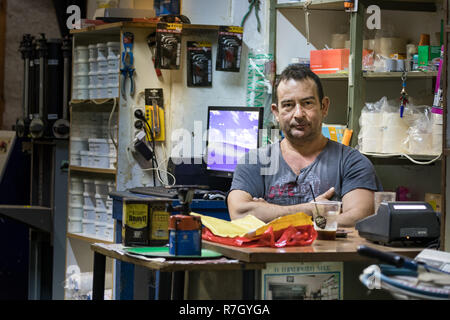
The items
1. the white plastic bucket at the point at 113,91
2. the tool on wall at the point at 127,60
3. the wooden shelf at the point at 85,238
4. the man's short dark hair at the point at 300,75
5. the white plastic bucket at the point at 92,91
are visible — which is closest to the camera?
the man's short dark hair at the point at 300,75

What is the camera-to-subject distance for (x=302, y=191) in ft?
10.8

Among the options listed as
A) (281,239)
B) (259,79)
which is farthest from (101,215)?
(281,239)

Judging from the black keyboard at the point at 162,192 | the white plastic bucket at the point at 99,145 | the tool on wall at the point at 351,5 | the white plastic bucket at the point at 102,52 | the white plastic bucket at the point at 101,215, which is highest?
the tool on wall at the point at 351,5

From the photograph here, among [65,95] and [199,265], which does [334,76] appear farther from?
[199,265]

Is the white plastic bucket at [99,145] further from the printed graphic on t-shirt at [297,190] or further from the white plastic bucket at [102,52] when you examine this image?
the printed graphic on t-shirt at [297,190]

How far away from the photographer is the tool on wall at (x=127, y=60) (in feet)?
14.9

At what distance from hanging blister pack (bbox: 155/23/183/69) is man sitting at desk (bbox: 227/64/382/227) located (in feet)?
4.08

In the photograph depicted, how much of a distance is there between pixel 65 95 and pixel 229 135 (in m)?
1.59

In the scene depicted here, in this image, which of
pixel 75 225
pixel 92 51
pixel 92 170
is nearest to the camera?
pixel 92 170

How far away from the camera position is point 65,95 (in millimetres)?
5293

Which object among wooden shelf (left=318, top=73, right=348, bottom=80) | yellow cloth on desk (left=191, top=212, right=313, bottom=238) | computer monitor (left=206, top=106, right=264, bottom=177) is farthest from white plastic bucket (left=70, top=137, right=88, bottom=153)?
yellow cloth on desk (left=191, top=212, right=313, bottom=238)

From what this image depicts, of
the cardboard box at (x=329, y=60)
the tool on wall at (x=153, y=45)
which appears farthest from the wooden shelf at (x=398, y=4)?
the tool on wall at (x=153, y=45)

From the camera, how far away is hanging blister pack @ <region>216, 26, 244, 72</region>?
14.7ft
